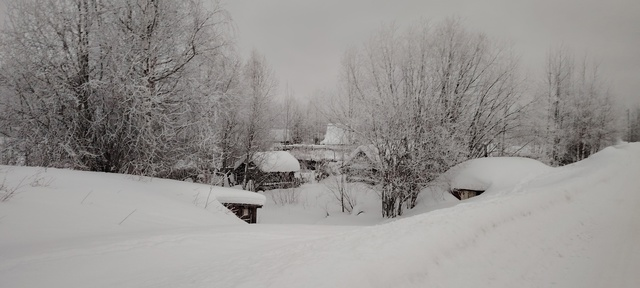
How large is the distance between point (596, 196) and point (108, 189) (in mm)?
10442

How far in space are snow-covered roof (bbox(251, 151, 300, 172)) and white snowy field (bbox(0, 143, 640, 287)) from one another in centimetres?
1667

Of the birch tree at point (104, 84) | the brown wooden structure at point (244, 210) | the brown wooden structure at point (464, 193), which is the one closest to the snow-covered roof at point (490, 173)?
the brown wooden structure at point (464, 193)

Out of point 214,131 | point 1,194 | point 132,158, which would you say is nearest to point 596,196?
point 214,131

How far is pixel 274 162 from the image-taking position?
79.6 feet

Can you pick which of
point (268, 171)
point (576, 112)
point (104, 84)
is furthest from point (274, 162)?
point (576, 112)

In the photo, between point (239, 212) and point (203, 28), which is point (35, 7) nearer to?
point (203, 28)

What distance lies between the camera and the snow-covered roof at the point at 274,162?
896 inches

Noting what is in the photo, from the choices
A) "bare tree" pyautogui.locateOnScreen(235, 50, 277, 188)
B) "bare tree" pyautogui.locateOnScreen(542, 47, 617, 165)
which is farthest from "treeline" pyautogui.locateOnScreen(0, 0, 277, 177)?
"bare tree" pyautogui.locateOnScreen(542, 47, 617, 165)

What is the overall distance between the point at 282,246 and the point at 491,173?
10.4 meters

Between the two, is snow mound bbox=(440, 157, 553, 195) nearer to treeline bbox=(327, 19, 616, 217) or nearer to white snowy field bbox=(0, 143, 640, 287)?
treeline bbox=(327, 19, 616, 217)

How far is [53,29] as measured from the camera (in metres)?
7.92

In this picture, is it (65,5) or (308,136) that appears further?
(308,136)

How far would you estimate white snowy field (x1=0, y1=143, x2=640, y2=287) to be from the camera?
7.13ft

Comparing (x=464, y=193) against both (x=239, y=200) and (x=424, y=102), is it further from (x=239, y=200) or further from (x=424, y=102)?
(x=239, y=200)
